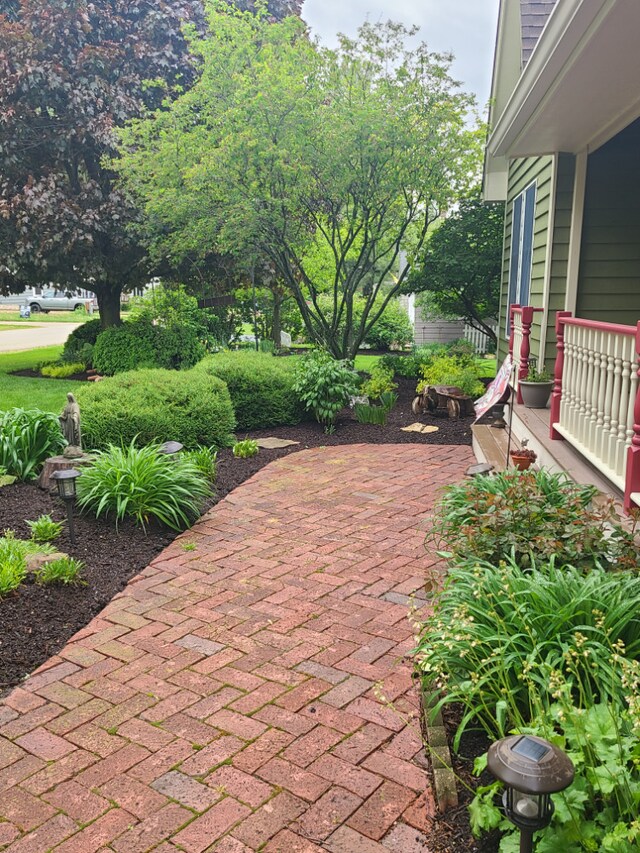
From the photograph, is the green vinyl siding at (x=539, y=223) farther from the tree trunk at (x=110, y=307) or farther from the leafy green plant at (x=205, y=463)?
the tree trunk at (x=110, y=307)

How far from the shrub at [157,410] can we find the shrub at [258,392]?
0.64 meters

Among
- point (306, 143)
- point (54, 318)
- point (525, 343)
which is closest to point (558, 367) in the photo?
point (525, 343)

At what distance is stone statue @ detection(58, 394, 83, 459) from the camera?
5.71 metres

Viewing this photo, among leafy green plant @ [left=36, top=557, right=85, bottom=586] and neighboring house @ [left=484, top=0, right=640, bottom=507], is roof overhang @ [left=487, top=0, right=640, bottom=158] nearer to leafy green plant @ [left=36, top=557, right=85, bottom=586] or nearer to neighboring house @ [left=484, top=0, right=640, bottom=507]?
neighboring house @ [left=484, top=0, right=640, bottom=507]

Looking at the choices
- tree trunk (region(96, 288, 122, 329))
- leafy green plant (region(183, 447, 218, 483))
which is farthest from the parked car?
leafy green plant (region(183, 447, 218, 483))

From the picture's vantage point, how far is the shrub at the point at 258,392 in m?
8.81

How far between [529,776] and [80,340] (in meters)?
14.5

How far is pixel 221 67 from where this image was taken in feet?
32.2

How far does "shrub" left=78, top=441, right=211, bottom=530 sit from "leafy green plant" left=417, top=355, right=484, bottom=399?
5.44 meters

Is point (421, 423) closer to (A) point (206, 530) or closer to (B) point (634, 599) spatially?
(A) point (206, 530)

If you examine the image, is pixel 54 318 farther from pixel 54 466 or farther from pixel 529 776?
pixel 529 776

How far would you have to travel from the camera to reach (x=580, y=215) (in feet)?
21.3

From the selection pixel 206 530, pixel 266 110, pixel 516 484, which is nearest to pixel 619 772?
pixel 516 484

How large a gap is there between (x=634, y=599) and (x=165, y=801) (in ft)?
6.18
